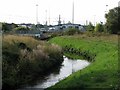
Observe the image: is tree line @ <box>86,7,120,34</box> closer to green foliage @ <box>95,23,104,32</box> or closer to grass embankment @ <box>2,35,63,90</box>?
green foliage @ <box>95,23,104,32</box>

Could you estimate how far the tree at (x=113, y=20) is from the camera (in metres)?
71.4

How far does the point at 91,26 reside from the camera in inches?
4072

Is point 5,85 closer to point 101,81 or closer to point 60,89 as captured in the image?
point 60,89

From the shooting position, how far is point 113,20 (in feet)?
234

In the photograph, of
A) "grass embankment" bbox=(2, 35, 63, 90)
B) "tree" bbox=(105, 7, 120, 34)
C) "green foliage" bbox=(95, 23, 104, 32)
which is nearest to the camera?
"grass embankment" bbox=(2, 35, 63, 90)

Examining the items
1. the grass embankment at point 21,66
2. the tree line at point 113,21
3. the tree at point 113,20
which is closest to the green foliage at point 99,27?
the tree line at point 113,21

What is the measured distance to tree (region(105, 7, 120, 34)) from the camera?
2813 inches

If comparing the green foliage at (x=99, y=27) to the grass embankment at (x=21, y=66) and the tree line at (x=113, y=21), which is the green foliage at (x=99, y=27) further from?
the grass embankment at (x=21, y=66)

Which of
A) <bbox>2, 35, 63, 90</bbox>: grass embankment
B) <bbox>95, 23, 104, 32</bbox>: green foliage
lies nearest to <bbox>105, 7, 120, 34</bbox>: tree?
<bbox>95, 23, 104, 32</bbox>: green foliage

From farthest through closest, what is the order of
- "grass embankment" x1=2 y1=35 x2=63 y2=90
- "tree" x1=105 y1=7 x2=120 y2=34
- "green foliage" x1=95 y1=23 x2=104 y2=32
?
"green foliage" x1=95 y1=23 x2=104 y2=32 < "tree" x1=105 y1=7 x2=120 y2=34 < "grass embankment" x1=2 y1=35 x2=63 y2=90

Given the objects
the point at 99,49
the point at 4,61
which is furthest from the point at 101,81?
the point at 99,49

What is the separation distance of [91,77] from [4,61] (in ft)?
23.4

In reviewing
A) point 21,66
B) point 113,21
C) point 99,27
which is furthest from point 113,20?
point 21,66

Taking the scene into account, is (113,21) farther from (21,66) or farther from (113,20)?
(21,66)
